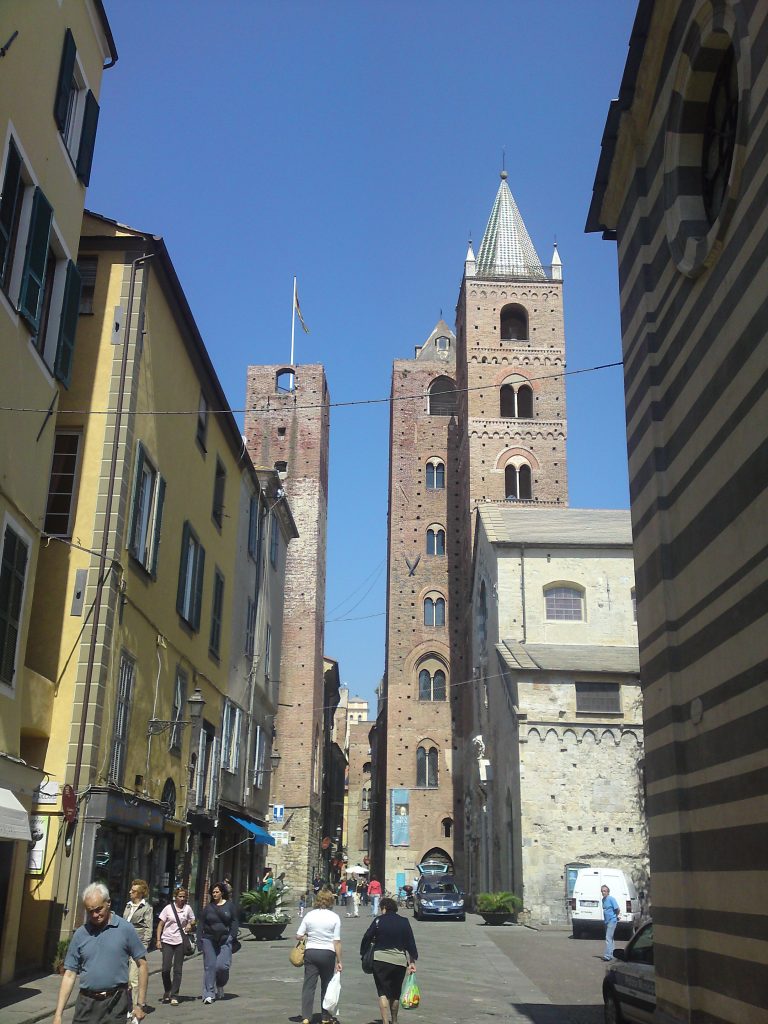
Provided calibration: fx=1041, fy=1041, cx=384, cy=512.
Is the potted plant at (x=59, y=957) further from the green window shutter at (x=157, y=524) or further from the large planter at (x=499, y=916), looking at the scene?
the large planter at (x=499, y=916)

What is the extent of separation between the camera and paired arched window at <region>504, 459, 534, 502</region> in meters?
53.1

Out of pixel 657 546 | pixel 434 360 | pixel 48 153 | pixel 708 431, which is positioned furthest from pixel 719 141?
pixel 434 360

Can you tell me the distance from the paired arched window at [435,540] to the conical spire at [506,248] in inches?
556

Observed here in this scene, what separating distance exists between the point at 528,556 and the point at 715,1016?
30.9 meters

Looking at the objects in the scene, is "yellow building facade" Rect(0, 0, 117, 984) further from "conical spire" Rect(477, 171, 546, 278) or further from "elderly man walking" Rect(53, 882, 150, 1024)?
"conical spire" Rect(477, 171, 546, 278)

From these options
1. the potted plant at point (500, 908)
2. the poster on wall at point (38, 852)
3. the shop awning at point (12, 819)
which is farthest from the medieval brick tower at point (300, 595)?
the shop awning at point (12, 819)

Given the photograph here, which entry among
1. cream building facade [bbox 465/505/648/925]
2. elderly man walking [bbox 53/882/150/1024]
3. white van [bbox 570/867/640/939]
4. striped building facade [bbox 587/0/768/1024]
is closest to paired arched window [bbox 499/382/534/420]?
cream building facade [bbox 465/505/648/925]

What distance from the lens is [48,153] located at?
1293 cm

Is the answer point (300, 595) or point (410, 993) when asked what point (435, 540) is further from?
point (410, 993)

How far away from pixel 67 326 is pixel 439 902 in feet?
82.3

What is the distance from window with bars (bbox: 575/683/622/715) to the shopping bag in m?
22.7

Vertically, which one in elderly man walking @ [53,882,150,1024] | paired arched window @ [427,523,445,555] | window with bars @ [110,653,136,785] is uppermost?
paired arched window @ [427,523,445,555]

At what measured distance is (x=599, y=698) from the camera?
32.5 meters

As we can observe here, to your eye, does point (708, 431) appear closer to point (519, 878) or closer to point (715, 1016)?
point (715, 1016)
